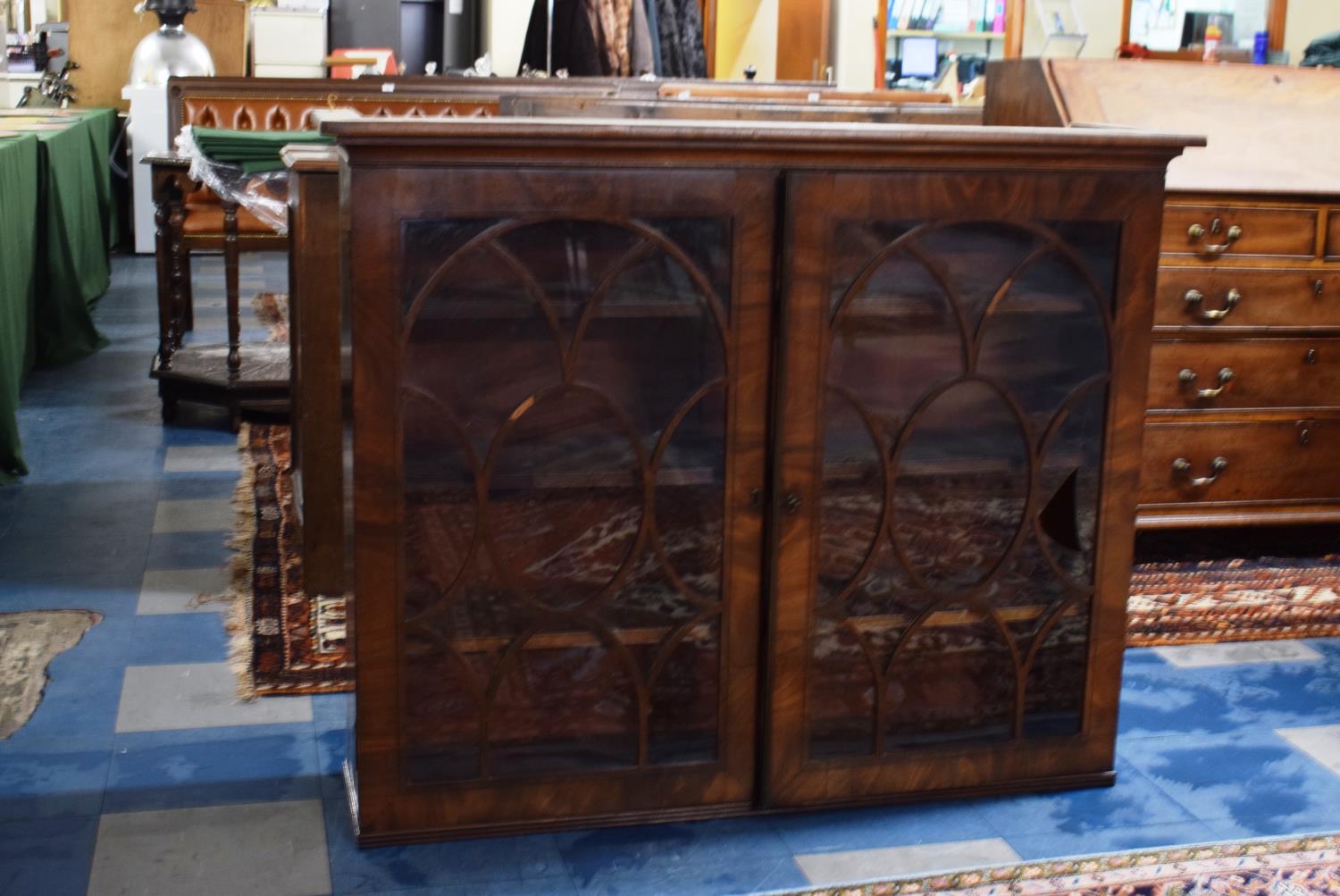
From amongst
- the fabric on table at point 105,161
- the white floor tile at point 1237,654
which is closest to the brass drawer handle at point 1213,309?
the white floor tile at point 1237,654

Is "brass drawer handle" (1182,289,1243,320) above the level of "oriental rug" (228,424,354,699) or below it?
above

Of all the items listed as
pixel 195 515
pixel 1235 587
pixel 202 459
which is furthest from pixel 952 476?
pixel 202 459

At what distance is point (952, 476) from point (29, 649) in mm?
1751

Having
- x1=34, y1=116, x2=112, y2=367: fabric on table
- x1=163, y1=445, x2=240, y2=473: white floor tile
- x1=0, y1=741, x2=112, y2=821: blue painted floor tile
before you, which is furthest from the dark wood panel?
x1=34, y1=116, x2=112, y2=367: fabric on table

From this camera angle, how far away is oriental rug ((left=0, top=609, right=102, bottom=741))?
2.55 meters

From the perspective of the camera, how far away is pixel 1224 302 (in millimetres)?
3420

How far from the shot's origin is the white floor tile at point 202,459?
426 centimetres

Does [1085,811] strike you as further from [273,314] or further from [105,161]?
[105,161]

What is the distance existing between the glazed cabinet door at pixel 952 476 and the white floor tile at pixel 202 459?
2.54 meters

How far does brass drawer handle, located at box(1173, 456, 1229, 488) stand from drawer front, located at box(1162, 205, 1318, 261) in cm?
47

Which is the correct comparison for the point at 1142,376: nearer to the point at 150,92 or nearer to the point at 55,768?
the point at 55,768

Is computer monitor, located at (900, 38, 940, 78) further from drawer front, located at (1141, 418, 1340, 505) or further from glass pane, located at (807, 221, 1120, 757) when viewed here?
glass pane, located at (807, 221, 1120, 757)

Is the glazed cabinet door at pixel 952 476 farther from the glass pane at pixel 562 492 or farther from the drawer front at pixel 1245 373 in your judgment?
the drawer front at pixel 1245 373

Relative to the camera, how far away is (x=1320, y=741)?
2.57 m
